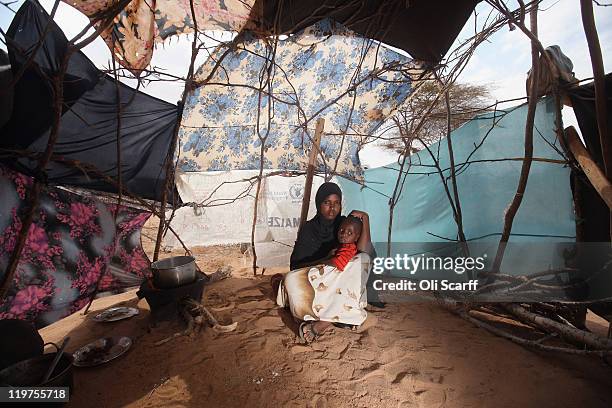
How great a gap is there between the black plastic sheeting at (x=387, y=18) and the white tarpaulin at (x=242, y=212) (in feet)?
10.2

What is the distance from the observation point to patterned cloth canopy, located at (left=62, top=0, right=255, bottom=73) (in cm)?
219

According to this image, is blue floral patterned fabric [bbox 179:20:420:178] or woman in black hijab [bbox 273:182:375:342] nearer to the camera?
woman in black hijab [bbox 273:182:375:342]

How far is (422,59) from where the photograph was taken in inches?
110

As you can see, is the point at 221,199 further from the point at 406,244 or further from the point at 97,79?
the point at 406,244

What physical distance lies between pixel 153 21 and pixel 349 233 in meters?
2.57

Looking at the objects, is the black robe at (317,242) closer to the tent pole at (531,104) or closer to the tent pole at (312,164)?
the tent pole at (312,164)

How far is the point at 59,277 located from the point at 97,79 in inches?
82.3

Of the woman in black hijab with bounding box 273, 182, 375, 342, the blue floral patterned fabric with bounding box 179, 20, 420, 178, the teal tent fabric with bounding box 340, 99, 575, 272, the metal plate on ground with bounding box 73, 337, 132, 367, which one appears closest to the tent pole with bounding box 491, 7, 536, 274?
the teal tent fabric with bounding box 340, 99, 575, 272

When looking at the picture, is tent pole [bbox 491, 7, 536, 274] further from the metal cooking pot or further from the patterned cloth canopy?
the metal cooking pot

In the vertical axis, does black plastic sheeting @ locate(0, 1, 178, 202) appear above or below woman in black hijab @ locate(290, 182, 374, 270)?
above

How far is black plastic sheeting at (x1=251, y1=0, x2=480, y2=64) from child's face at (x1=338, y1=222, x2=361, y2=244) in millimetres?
1810
